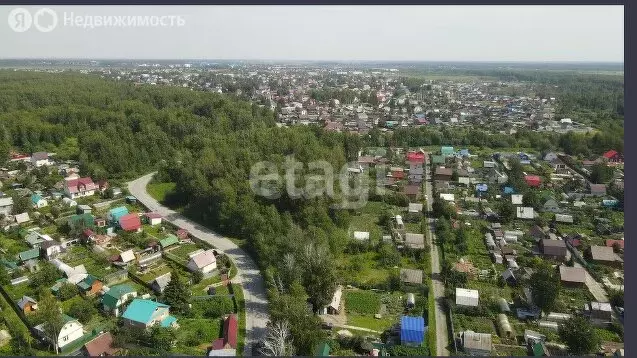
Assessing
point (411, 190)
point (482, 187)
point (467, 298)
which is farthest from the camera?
point (482, 187)

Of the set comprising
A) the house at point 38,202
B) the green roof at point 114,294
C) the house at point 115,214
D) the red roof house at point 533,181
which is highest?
the red roof house at point 533,181

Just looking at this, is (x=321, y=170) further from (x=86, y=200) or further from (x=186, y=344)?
(x=86, y=200)

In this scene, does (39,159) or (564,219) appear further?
(39,159)

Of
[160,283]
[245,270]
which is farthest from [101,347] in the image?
[245,270]

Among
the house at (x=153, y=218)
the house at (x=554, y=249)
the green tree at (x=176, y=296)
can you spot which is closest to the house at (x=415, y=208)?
the house at (x=554, y=249)

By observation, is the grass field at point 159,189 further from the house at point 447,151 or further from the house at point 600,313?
the house at point 600,313

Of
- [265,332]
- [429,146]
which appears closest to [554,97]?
[429,146]
